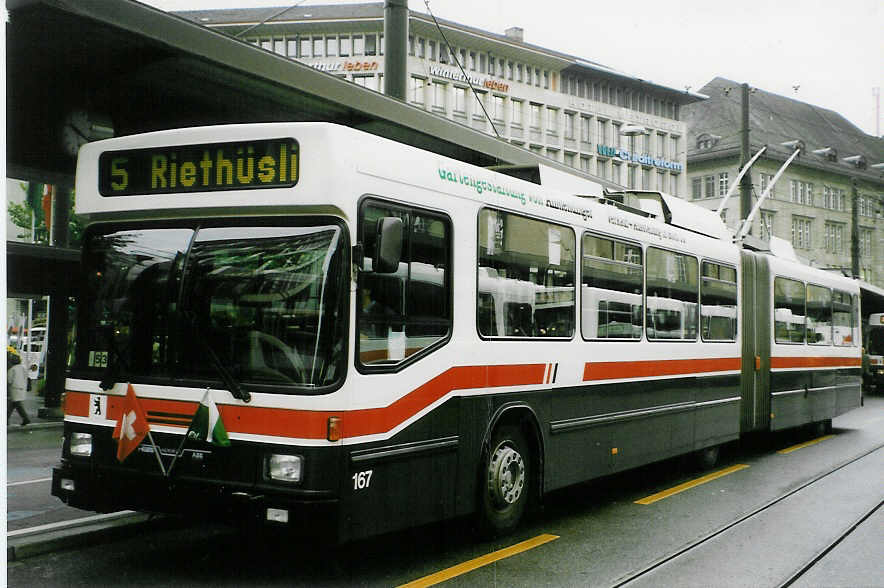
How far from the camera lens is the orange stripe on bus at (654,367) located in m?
8.71

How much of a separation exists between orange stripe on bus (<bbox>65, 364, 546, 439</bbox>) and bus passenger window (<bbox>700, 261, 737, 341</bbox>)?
5181 mm

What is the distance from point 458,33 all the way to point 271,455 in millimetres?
65812

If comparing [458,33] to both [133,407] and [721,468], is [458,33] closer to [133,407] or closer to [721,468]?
[721,468]

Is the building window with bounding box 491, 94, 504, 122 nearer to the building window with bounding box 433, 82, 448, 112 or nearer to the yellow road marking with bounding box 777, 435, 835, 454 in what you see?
the building window with bounding box 433, 82, 448, 112

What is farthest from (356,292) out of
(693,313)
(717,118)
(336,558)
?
(717,118)

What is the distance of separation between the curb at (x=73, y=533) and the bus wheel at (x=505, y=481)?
2558 mm

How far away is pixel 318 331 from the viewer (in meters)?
5.63

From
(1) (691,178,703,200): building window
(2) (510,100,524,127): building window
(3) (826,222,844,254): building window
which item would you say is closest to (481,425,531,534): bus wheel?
(2) (510,100,524,127): building window

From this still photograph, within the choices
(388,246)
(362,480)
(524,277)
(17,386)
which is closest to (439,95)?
(17,386)

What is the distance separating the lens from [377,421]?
5.92 meters

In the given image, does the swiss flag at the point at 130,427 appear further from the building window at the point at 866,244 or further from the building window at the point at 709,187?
the building window at the point at 866,244

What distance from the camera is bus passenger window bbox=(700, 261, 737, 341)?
11297 millimetres

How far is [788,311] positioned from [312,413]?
10.6m

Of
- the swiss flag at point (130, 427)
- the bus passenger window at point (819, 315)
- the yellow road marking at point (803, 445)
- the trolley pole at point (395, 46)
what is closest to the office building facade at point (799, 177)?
the bus passenger window at point (819, 315)
